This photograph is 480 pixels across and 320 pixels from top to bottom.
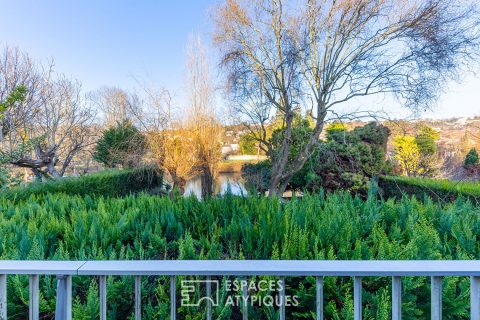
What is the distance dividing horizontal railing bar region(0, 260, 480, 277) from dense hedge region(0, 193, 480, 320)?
0.25 m

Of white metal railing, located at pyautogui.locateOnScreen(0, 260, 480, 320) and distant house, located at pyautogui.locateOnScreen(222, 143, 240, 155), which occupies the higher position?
distant house, located at pyautogui.locateOnScreen(222, 143, 240, 155)

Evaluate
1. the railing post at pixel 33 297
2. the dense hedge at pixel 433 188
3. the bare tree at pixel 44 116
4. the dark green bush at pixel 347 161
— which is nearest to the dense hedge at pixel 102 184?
the bare tree at pixel 44 116

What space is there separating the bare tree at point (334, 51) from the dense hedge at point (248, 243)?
194 inches

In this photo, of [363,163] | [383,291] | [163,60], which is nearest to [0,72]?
[163,60]

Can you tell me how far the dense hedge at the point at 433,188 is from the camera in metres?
4.59

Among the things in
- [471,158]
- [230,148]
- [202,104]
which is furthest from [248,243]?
[471,158]

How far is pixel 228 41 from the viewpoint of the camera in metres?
6.69

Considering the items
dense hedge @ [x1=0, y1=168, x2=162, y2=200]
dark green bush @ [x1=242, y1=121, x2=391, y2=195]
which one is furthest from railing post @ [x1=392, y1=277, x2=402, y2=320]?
dark green bush @ [x1=242, y1=121, x2=391, y2=195]

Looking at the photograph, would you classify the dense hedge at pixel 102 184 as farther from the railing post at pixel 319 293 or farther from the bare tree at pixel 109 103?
the railing post at pixel 319 293

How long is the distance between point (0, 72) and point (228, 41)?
8.43 metres

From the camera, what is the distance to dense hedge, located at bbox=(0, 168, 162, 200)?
17.4 feet

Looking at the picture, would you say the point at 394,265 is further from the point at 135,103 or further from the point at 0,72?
the point at 0,72

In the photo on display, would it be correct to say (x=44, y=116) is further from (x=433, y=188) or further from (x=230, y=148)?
(x=433, y=188)

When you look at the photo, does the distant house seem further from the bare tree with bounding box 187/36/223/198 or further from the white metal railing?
the white metal railing
